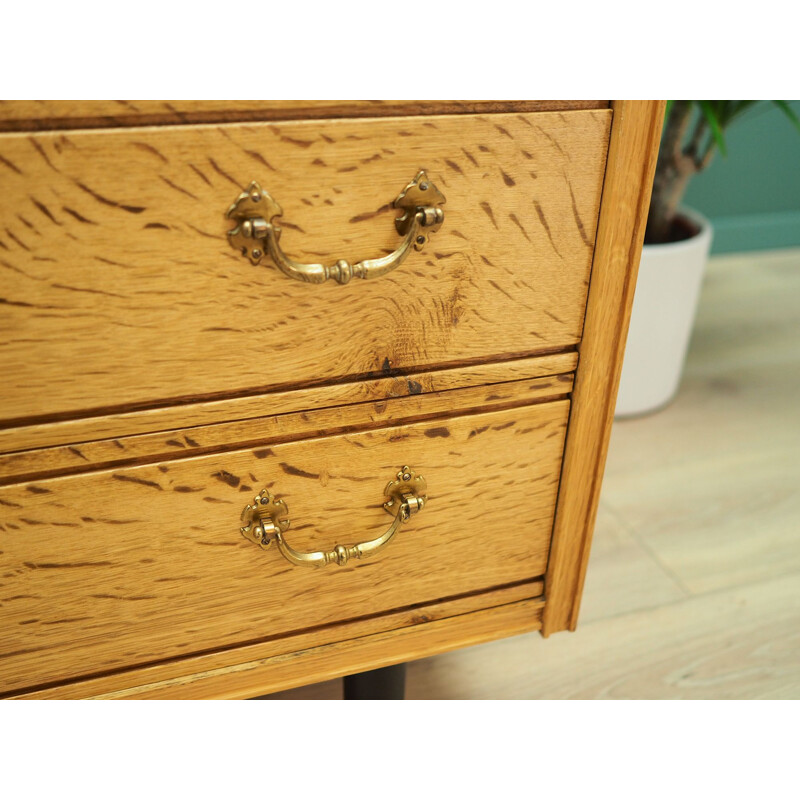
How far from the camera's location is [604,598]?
800 mm

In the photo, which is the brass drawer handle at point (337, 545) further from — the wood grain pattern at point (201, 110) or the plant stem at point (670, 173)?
the plant stem at point (670, 173)

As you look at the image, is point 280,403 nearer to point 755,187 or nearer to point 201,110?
point 201,110

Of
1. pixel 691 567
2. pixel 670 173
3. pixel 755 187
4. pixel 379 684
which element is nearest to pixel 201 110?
pixel 379 684

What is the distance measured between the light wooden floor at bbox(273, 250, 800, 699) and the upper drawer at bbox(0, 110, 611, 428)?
413 mm

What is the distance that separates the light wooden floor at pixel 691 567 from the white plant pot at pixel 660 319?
1.6 inches

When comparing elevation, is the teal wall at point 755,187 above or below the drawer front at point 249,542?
above

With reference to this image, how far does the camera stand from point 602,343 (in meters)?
0.44

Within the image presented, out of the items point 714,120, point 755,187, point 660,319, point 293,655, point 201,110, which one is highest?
point 755,187

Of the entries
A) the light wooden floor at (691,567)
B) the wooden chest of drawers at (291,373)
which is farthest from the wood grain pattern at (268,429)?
the light wooden floor at (691,567)

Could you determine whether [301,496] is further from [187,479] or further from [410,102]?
[410,102]

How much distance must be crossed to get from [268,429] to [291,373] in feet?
0.11

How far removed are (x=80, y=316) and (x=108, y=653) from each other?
20 cm

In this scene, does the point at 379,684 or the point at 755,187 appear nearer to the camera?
the point at 379,684

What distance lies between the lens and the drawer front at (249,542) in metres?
Result: 0.39
